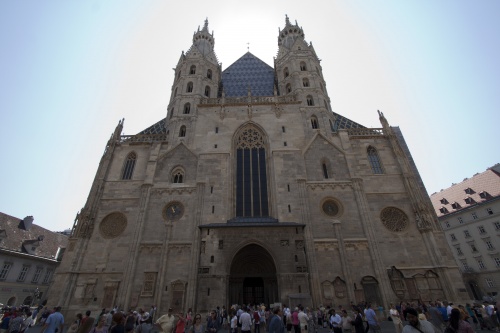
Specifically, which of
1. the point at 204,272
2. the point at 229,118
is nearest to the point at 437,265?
the point at 204,272

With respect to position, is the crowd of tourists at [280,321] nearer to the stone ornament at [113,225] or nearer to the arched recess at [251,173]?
the stone ornament at [113,225]

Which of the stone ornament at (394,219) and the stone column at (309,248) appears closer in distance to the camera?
the stone column at (309,248)

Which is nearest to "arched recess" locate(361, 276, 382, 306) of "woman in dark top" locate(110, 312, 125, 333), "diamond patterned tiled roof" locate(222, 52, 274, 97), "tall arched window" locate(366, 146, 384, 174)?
"tall arched window" locate(366, 146, 384, 174)

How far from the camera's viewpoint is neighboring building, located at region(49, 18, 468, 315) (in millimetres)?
16781

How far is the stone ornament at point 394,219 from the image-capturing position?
744 inches

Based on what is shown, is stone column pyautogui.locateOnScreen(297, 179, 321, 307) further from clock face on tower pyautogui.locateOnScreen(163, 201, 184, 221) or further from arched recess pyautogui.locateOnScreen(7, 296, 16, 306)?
arched recess pyautogui.locateOnScreen(7, 296, 16, 306)

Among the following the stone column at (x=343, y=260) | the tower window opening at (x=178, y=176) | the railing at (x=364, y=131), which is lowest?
the stone column at (x=343, y=260)

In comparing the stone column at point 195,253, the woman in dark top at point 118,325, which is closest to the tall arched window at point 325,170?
the stone column at point 195,253

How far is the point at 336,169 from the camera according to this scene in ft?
70.0

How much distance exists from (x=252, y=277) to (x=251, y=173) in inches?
319

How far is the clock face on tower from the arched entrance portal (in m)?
5.41

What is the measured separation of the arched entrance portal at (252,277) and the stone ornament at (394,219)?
29.4ft

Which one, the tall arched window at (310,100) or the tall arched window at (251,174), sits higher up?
the tall arched window at (310,100)

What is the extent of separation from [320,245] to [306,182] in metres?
4.91
